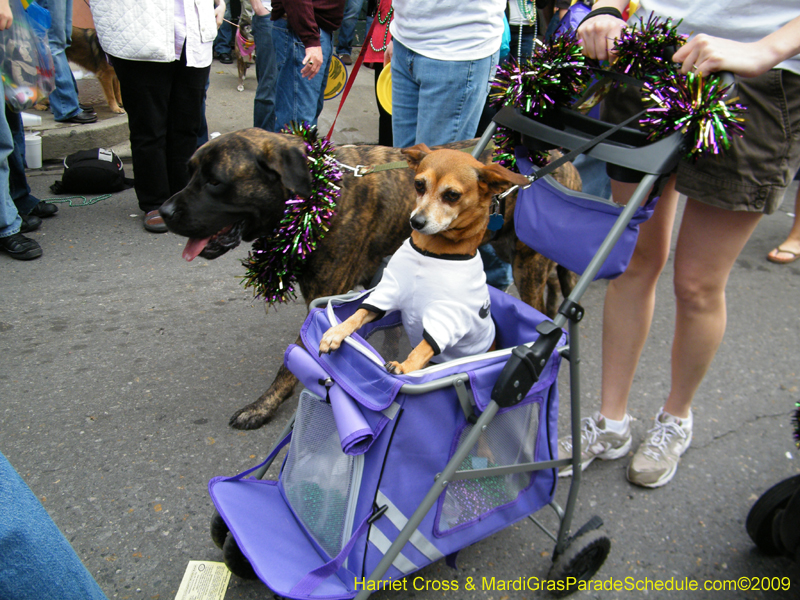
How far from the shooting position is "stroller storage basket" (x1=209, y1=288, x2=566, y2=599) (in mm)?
1488

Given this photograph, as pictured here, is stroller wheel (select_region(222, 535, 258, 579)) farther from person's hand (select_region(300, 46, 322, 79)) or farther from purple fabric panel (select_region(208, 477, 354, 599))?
person's hand (select_region(300, 46, 322, 79))

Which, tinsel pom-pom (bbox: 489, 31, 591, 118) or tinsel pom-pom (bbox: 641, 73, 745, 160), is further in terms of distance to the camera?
tinsel pom-pom (bbox: 489, 31, 591, 118)

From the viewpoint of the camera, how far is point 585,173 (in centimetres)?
367

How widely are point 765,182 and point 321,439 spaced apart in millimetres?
1545

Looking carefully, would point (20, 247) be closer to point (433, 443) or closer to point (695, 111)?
point (433, 443)

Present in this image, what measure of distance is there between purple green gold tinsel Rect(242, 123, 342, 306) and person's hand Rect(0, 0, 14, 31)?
2157 mm

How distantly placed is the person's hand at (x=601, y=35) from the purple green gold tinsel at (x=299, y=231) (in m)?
1.06

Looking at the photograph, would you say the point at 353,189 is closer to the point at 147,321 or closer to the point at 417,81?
the point at 417,81

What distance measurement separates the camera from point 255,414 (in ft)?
8.34

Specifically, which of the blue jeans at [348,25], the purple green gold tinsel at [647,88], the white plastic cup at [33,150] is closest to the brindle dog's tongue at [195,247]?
the purple green gold tinsel at [647,88]

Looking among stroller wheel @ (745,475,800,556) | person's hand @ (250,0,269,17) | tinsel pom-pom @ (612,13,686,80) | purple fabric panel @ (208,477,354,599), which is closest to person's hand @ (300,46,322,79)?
person's hand @ (250,0,269,17)

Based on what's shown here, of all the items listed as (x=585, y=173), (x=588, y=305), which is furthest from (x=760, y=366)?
(x=585, y=173)

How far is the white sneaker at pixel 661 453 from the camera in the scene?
92.4 inches

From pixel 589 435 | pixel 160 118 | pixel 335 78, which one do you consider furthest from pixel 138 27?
pixel 589 435
